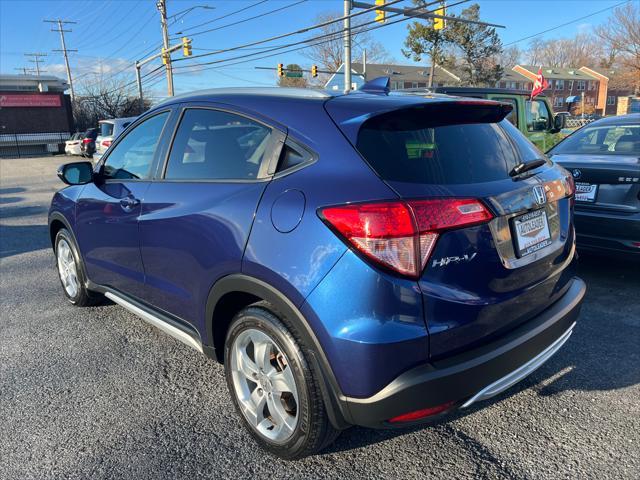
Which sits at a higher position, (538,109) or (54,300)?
(538,109)

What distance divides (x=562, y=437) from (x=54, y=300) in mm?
4385

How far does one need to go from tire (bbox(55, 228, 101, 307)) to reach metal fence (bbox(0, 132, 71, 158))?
3249cm

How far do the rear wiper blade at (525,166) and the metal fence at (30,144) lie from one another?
35838 millimetres

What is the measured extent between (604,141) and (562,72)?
91.4m

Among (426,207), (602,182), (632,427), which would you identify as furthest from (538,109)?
(426,207)

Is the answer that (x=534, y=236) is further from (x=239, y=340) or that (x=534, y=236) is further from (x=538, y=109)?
(x=538, y=109)

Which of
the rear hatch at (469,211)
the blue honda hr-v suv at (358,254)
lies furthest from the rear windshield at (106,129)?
the rear hatch at (469,211)

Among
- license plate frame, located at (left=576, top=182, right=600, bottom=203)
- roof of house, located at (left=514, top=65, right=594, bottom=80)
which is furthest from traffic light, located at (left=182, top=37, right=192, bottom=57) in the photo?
roof of house, located at (left=514, top=65, right=594, bottom=80)

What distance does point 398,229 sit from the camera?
1.94 meters

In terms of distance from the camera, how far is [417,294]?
1.94 m

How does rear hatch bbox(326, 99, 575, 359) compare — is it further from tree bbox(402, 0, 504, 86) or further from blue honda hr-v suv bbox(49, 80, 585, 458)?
tree bbox(402, 0, 504, 86)

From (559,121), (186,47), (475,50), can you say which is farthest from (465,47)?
(559,121)

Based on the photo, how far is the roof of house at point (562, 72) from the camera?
270 feet

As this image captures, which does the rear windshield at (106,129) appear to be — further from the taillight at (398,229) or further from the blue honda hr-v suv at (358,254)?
the taillight at (398,229)
